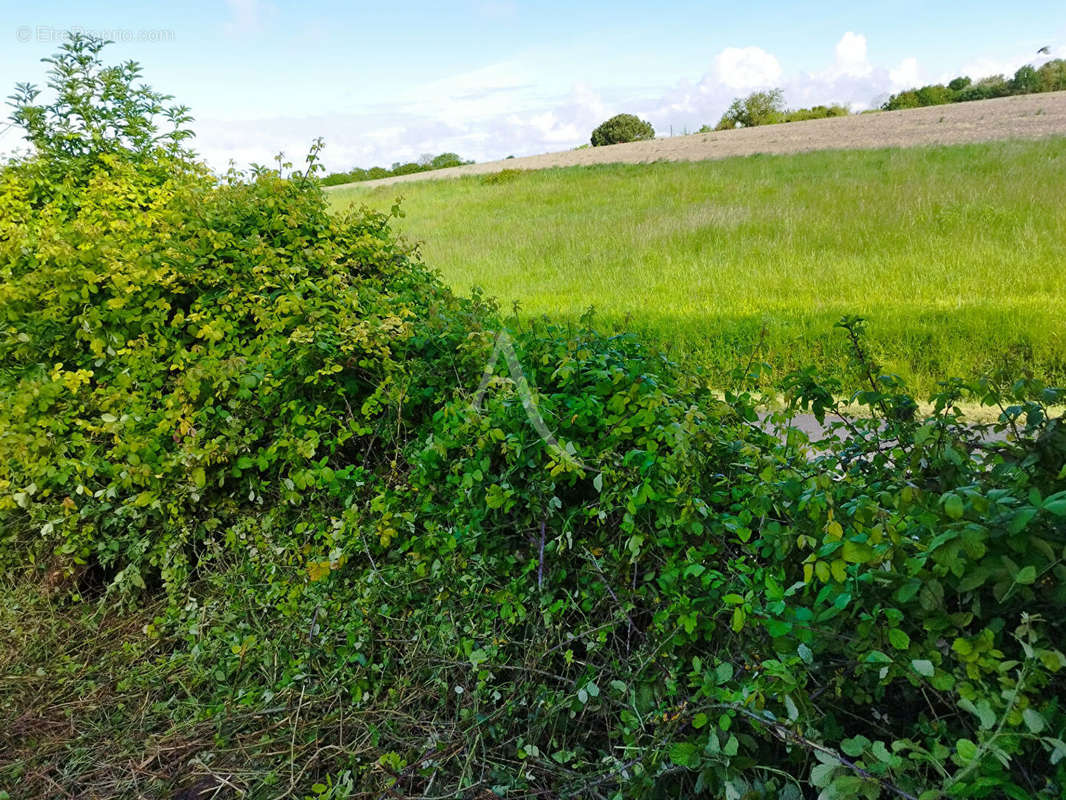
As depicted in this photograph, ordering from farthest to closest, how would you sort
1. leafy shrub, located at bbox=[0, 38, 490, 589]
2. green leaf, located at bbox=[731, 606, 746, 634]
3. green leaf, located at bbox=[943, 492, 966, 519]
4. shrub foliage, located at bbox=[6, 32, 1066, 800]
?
leafy shrub, located at bbox=[0, 38, 490, 589] < green leaf, located at bbox=[731, 606, 746, 634] < shrub foliage, located at bbox=[6, 32, 1066, 800] < green leaf, located at bbox=[943, 492, 966, 519]

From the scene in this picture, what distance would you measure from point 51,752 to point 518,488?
2.38 metres

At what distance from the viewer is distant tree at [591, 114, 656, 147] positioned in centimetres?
5494

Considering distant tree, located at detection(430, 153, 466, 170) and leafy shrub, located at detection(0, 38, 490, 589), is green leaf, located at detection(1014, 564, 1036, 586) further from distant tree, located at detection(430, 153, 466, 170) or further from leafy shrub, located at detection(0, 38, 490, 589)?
distant tree, located at detection(430, 153, 466, 170)

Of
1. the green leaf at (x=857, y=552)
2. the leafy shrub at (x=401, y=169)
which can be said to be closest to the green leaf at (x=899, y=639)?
the green leaf at (x=857, y=552)

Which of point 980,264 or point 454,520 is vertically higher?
point 454,520

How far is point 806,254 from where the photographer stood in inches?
483

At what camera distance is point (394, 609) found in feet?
10.2

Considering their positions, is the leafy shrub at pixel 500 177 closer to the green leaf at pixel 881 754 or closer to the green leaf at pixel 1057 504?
the green leaf at pixel 1057 504

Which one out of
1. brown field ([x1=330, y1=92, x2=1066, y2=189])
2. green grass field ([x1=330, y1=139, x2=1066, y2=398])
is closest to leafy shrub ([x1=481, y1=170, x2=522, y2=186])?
brown field ([x1=330, y1=92, x2=1066, y2=189])

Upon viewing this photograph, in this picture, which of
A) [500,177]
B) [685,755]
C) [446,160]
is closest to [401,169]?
[446,160]

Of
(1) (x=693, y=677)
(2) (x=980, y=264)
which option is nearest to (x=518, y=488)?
(1) (x=693, y=677)

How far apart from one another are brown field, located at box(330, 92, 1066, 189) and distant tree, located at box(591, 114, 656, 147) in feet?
48.8

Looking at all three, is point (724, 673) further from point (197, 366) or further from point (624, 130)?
point (624, 130)

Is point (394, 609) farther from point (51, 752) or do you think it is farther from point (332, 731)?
point (51, 752)
